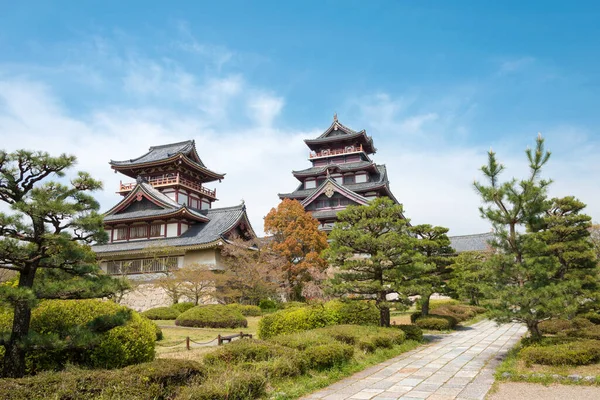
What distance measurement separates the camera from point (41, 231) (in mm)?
8336

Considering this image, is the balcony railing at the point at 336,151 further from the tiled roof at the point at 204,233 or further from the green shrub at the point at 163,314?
the green shrub at the point at 163,314

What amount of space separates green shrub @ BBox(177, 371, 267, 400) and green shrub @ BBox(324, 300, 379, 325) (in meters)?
8.65

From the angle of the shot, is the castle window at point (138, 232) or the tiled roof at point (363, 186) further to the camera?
the tiled roof at point (363, 186)

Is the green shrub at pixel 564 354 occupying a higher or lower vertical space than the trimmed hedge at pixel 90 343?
lower

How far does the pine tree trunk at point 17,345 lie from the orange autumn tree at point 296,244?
2017cm

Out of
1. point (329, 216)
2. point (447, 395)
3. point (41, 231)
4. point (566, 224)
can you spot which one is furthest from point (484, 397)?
point (329, 216)

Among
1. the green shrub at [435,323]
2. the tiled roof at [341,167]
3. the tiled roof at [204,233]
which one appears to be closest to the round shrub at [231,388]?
the green shrub at [435,323]

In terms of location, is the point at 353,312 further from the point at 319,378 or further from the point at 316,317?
the point at 319,378

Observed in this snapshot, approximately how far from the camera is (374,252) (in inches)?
673

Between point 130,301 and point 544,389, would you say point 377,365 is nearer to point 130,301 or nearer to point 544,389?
point 544,389

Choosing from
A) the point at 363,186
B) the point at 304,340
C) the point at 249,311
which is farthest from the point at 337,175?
the point at 304,340

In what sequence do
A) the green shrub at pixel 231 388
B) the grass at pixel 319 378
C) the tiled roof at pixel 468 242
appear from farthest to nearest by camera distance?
1. the tiled roof at pixel 468 242
2. the grass at pixel 319 378
3. the green shrub at pixel 231 388

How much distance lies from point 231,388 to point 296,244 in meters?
21.9

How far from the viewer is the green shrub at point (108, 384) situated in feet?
19.4
